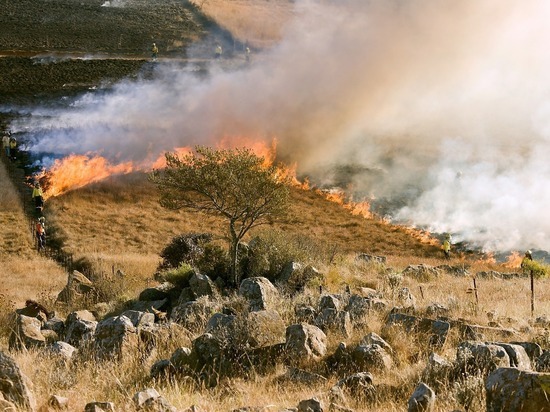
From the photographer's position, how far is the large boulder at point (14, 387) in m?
7.32

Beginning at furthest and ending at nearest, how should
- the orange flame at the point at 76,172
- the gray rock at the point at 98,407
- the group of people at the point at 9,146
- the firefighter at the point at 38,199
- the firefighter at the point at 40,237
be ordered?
the group of people at the point at 9,146, the orange flame at the point at 76,172, the firefighter at the point at 38,199, the firefighter at the point at 40,237, the gray rock at the point at 98,407

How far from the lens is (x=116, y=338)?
11.2 meters

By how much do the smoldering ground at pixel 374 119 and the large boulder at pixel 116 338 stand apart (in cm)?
3679

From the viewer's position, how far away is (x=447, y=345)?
10.5 meters

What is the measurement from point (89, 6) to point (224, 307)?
101m

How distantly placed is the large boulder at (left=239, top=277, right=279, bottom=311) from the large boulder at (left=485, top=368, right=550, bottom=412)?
8.76 meters

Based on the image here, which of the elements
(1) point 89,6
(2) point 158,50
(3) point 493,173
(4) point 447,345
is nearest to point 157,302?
(4) point 447,345

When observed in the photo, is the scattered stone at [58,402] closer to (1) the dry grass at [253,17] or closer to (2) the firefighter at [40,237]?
(2) the firefighter at [40,237]

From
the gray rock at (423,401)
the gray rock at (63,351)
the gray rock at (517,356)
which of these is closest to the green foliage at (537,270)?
the gray rock at (517,356)

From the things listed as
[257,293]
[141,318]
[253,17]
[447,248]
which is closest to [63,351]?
[141,318]

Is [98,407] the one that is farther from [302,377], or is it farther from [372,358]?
[372,358]

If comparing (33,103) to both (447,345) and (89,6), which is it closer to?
(89,6)

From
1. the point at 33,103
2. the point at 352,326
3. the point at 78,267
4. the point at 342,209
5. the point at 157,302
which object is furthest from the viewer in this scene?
the point at 33,103

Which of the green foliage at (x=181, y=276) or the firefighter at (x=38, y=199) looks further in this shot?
the firefighter at (x=38, y=199)
